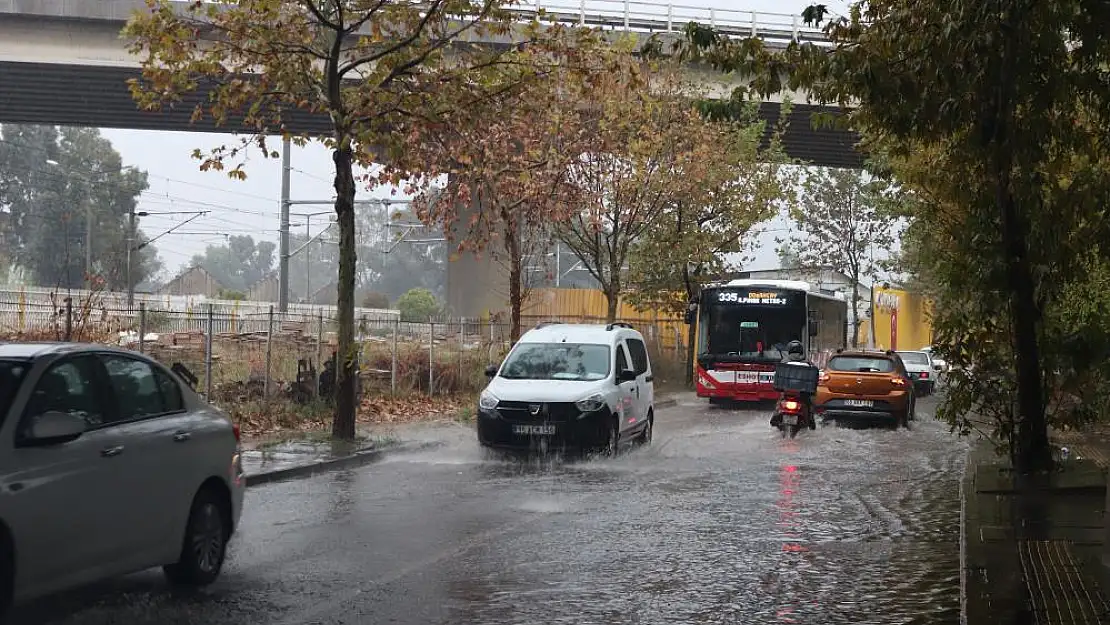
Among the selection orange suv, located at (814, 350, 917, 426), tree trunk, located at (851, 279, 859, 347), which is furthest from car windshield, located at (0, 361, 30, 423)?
tree trunk, located at (851, 279, 859, 347)

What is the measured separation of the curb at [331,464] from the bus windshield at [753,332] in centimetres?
1411

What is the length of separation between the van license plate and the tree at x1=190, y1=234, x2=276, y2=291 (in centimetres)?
16340

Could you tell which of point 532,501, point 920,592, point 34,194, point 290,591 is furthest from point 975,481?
point 34,194

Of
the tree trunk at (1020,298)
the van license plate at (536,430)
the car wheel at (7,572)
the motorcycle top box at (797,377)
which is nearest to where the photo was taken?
the car wheel at (7,572)

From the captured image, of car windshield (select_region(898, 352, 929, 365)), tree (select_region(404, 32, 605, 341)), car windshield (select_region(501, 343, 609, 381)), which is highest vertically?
tree (select_region(404, 32, 605, 341))

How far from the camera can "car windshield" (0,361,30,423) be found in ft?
22.5

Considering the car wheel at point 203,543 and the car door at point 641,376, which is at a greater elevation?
the car door at point 641,376

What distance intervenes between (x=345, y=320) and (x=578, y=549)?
32.0 ft

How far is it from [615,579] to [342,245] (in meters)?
11.1

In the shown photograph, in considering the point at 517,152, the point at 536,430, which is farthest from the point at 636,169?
the point at 536,430

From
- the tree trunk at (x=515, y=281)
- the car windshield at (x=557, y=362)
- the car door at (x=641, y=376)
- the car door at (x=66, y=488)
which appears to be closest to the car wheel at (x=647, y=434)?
the car door at (x=641, y=376)

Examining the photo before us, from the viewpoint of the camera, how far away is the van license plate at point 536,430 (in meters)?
17.2

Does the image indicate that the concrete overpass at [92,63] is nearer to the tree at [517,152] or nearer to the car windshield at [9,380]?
the tree at [517,152]

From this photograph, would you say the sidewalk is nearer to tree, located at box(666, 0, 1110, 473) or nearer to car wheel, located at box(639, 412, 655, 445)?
tree, located at box(666, 0, 1110, 473)
